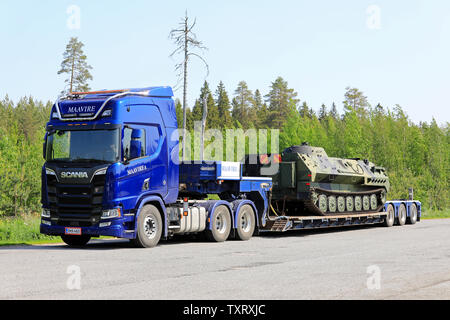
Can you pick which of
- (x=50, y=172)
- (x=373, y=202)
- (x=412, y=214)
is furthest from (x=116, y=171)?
(x=412, y=214)

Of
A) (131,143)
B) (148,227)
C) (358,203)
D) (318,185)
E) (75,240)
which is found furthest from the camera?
(358,203)

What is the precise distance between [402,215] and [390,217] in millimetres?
1503

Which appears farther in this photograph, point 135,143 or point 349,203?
point 349,203

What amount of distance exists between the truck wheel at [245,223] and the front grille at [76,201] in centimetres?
519

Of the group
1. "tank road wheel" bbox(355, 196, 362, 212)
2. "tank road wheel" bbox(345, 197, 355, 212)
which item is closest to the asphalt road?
"tank road wheel" bbox(345, 197, 355, 212)

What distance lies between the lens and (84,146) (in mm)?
14898

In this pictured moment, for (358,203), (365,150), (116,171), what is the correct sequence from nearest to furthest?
(116,171) < (358,203) < (365,150)

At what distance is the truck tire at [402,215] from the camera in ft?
92.4

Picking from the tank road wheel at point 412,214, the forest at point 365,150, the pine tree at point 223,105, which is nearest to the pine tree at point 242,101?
the pine tree at point 223,105

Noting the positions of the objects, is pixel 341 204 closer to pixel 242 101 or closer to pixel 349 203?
pixel 349 203

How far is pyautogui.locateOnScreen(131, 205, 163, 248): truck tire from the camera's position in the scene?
1530cm

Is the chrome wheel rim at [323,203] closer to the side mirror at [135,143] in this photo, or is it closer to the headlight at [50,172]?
the side mirror at [135,143]

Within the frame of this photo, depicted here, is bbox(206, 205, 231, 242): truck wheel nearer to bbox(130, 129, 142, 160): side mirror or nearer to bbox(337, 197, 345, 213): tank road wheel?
bbox(130, 129, 142, 160): side mirror
